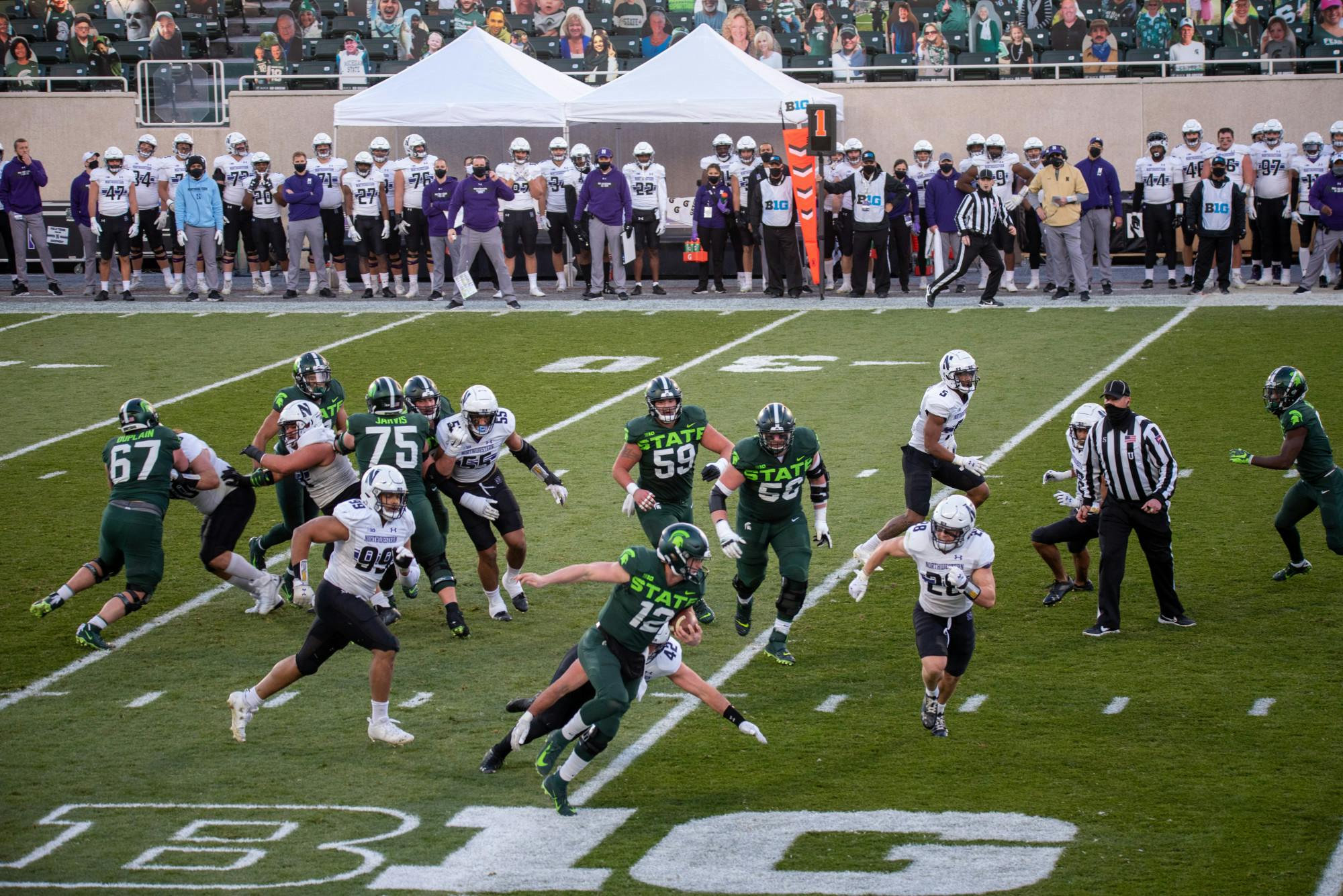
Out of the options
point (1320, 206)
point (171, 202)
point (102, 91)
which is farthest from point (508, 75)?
point (1320, 206)

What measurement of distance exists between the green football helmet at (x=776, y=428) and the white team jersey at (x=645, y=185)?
13332mm

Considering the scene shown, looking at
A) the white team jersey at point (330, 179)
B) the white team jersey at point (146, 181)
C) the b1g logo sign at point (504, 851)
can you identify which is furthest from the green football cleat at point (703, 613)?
the white team jersey at point (146, 181)

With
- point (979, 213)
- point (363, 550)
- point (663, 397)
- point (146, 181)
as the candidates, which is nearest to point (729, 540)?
point (663, 397)

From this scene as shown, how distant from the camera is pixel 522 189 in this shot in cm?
2306

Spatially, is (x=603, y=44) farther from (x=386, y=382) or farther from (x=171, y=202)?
(x=386, y=382)

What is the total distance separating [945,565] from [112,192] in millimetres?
17389

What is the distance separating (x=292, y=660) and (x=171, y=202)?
16833 mm

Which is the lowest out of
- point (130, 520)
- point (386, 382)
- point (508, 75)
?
point (130, 520)

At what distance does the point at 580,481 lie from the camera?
14258 mm

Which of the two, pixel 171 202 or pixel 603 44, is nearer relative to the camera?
pixel 171 202

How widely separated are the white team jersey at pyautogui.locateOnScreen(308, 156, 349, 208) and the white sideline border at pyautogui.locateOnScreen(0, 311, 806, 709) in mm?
2707

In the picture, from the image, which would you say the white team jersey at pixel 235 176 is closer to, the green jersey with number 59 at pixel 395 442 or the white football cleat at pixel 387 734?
the green jersey with number 59 at pixel 395 442

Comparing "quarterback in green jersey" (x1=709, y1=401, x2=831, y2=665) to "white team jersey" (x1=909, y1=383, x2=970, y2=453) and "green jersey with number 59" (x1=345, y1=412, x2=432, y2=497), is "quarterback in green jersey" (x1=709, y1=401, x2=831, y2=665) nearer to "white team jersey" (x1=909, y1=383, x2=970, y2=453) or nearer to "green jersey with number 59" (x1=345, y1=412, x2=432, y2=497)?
"white team jersey" (x1=909, y1=383, x2=970, y2=453)

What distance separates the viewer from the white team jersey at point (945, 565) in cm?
880
